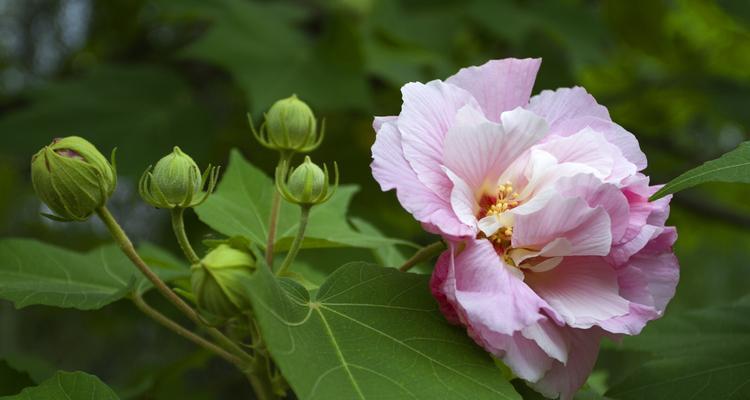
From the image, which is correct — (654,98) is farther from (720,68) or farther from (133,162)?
(133,162)

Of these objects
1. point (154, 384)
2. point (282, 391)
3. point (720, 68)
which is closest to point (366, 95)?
point (154, 384)

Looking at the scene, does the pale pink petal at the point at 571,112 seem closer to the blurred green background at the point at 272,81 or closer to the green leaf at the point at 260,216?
the green leaf at the point at 260,216

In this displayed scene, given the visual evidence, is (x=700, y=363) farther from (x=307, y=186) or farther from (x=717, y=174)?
(x=307, y=186)

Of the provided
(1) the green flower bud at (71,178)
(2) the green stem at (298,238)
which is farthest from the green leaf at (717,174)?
(1) the green flower bud at (71,178)

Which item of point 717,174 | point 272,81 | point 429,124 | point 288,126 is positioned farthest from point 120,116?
point 717,174

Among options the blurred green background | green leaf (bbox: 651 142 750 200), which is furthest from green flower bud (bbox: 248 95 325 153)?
the blurred green background

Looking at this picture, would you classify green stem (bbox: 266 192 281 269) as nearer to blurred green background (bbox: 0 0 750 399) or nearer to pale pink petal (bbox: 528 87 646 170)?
pale pink petal (bbox: 528 87 646 170)

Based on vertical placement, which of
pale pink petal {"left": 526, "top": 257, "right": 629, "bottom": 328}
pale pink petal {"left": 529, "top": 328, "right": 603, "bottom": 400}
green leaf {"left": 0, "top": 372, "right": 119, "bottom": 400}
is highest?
pale pink petal {"left": 526, "top": 257, "right": 629, "bottom": 328}
